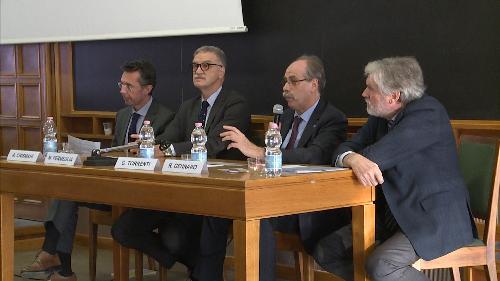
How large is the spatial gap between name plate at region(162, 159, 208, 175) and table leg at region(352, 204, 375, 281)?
0.64m

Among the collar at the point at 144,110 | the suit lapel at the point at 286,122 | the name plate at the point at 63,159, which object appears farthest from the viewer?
the collar at the point at 144,110

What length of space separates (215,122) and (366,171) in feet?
4.46

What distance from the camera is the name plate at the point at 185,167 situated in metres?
3.15

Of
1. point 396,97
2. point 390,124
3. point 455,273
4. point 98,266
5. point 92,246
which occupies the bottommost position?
point 98,266

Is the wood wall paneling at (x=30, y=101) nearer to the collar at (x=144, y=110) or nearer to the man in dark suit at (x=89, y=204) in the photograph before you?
the man in dark suit at (x=89, y=204)

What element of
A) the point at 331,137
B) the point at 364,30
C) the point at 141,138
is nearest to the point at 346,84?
the point at 364,30

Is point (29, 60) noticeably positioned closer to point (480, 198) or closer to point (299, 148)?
point (299, 148)

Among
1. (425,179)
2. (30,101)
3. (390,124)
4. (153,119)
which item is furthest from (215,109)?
(30,101)

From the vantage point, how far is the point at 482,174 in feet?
11.5

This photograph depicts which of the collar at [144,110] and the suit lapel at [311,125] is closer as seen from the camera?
the suit lapel at [311,125]

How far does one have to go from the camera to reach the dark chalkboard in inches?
161

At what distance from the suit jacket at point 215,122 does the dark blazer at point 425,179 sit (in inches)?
43.6

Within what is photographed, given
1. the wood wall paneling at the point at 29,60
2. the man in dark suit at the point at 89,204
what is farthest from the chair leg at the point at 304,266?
the wood wall paneling at the point at 29,60

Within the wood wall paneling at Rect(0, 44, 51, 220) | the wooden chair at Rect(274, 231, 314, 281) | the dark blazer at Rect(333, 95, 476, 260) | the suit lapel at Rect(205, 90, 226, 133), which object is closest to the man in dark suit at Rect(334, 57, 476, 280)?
the dark blazer at Rect(333, 95, 476, 260)
